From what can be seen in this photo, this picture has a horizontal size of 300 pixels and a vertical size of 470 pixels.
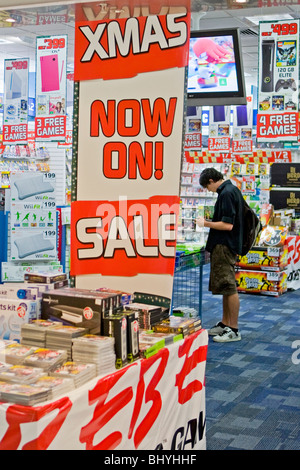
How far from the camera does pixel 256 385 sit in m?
5.00

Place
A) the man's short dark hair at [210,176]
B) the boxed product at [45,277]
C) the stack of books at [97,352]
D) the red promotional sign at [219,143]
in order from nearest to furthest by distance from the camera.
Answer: the stack of books at [97,352], the boxed product at [45,277], the man's short dark hair at [210,176], the red promotional sign at [219,143]

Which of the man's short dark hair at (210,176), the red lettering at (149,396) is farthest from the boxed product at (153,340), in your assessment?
the man's short dark hair at (210,176)

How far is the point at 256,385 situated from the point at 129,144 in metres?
2.37

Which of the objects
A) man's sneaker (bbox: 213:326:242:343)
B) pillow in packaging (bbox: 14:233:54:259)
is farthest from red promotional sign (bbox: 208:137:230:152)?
man's sneaker (bbox: 213:326:242:343)

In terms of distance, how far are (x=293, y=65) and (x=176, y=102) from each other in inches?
181

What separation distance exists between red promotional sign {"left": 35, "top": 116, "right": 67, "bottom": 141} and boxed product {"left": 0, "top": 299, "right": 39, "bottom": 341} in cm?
784

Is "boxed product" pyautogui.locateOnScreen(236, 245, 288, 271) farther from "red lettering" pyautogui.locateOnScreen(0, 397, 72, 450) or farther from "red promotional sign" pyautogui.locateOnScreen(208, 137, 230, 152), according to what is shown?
"red lettering" pyautogui.locateOnScreen(0, 397, 72, 450)

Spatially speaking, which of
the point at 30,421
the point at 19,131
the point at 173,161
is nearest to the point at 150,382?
the point at 30,421

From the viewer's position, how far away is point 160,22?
362 cm

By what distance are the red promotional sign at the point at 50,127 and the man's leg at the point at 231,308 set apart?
5349mm

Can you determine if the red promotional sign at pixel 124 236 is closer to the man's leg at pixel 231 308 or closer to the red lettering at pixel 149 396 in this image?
the red lettering at pixel 149 396

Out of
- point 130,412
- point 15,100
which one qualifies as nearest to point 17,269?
point 130,412

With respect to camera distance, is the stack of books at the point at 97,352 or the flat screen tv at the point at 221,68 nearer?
the stack of books at the point at 97,352

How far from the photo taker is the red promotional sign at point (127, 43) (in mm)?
3594
